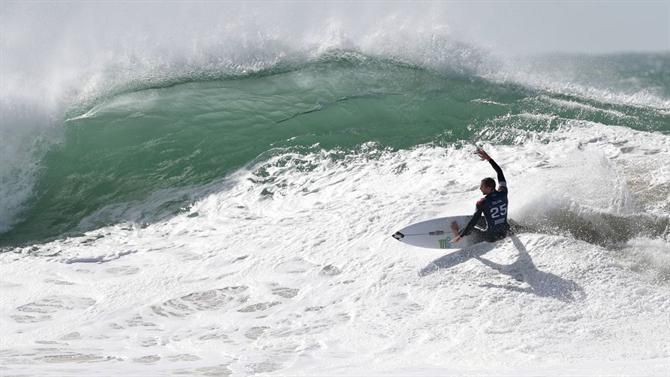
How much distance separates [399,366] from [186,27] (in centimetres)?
1155

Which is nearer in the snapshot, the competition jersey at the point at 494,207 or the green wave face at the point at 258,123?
the competition jersey at the point at 494,207

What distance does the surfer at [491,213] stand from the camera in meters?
10.7

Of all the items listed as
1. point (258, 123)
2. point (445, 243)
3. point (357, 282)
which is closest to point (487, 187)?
point (445, 243)

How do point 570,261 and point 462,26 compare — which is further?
point 462,26

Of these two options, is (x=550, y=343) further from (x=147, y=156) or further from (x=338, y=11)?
(x=338, y=11)

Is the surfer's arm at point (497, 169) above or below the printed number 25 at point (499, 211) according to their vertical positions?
above

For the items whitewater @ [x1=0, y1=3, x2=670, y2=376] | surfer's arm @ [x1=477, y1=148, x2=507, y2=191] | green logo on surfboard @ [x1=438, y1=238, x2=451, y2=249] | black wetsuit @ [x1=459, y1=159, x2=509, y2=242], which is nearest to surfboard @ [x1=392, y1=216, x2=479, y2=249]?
green logo on surfboard @ [x1=438, y1=238, x2=451, y2=249]

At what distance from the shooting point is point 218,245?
12.0m

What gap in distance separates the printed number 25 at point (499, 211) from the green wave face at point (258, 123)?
11.4 ft

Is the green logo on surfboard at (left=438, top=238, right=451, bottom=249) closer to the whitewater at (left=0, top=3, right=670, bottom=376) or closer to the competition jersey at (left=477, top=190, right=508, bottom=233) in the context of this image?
the whitewater at (left=0, top=3, right=670, bottom=376)

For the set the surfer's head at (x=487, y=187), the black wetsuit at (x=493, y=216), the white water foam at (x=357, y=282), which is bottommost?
the white water foam at (x=357, y=282)

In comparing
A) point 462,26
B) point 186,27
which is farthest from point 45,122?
point 462,26

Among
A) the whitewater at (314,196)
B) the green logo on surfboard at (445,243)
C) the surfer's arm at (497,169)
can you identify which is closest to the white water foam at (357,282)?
the whitewater at (314,196)

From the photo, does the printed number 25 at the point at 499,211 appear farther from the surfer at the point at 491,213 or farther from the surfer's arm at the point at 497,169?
the surfer's arm at the point at 497,169
